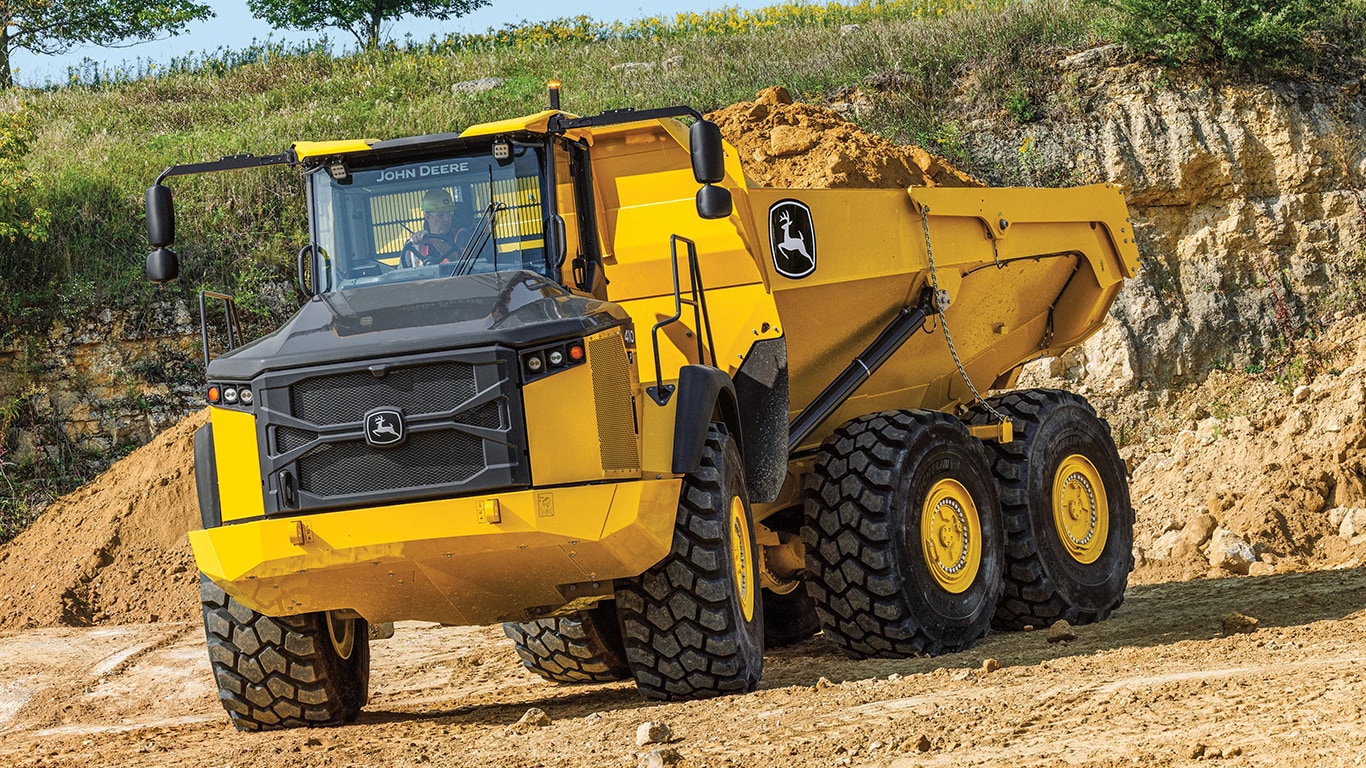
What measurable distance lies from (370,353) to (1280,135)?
1507 cm

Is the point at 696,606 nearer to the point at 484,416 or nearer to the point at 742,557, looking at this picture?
the point at 742,557

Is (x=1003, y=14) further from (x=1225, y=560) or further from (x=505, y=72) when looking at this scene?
(x=1225, y=560)

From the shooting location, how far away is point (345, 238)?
273 inches

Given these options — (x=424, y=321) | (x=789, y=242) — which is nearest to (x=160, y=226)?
(x=424, y=321)

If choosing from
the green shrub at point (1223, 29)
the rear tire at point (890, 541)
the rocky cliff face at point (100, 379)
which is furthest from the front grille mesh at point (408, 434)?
the green shrub at point (1223, 29)

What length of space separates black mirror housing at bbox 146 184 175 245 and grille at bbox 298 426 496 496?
1.49 metres

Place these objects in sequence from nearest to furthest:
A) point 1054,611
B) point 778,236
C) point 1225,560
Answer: point 778,236 → point 1054,611 → point 1225,560

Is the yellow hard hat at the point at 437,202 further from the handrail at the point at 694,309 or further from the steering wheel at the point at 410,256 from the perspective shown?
the handrail at the point at 694,309

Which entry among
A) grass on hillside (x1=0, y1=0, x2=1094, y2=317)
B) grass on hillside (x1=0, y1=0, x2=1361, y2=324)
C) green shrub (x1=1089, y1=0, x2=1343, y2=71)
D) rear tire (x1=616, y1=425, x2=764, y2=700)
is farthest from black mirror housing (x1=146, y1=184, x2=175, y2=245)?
green shrub (x1=1089, y1=0, x2=1343, y2=71)

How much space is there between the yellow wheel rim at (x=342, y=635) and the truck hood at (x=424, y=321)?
1.44 metres

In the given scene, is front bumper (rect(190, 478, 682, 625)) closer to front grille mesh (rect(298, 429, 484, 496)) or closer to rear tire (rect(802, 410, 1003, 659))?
front grille mesh (rect(298, 429, 484, 496))

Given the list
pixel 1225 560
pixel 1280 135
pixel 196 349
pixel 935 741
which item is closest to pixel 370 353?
pixel 935 741

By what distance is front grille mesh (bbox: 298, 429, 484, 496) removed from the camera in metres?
6.00

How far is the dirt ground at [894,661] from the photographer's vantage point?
5137 mm
